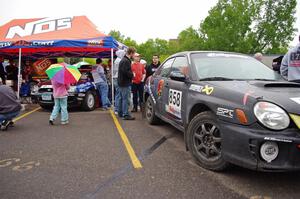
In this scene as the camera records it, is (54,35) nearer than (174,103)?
No

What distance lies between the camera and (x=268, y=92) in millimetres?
3271

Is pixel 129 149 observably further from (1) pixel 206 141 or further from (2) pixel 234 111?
(2) pixel 234 111

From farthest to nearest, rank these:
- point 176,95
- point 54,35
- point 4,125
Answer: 1. point 54,35
2. point 4,125
3. point 176,95

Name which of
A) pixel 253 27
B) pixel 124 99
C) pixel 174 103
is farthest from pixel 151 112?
pixel 253 27

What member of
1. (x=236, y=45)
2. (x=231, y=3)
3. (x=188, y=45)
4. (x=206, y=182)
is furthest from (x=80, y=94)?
(x=188, y=45)

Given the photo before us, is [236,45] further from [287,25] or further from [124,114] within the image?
[124,114]

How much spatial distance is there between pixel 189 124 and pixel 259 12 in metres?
41.3

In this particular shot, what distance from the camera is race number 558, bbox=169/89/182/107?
4645 millimetres

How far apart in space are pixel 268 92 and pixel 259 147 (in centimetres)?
71

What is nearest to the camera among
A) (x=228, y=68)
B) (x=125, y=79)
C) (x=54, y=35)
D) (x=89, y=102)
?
(x=228, y=68)

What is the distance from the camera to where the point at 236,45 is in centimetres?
3897

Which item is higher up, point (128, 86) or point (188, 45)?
point (188, 45)

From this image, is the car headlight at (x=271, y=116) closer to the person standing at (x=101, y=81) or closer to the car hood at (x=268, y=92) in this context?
the car hood at (x=268, y=92)

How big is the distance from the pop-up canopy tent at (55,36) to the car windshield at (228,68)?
5.14 meters
